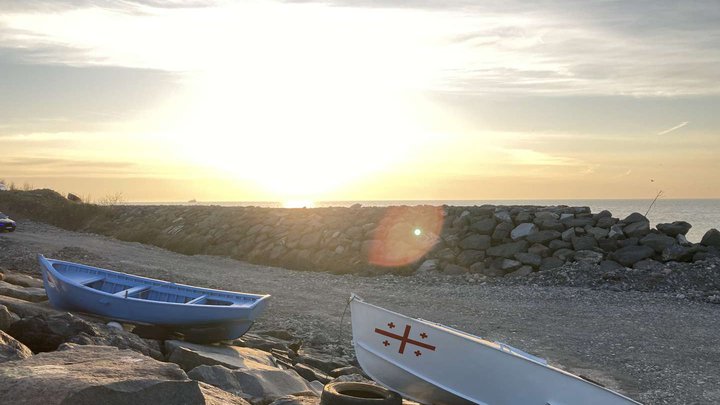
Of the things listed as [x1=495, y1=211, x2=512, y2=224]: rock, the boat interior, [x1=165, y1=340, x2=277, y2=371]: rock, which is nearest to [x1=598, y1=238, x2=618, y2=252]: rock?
[x1=495, y1=211, x2=512, y2=224]: rock

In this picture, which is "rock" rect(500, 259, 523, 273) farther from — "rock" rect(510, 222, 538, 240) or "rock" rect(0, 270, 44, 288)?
"rock" rect(0, 270, 44, 288)

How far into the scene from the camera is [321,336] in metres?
12.7

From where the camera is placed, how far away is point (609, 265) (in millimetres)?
19047

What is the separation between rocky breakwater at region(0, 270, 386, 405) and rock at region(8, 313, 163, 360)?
0.01 m

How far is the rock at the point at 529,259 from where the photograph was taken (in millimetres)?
19734

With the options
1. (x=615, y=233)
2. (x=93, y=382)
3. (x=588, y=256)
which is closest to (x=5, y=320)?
(x=93, y=382)

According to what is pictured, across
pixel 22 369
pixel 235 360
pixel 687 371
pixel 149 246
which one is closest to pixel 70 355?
pixel 22 369

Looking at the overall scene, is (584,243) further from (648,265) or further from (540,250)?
(648,265)

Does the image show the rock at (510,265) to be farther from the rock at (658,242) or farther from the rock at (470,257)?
the rock at (658,242)

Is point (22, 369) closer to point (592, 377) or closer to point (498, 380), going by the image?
point (498, 380)

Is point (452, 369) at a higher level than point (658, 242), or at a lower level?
lower

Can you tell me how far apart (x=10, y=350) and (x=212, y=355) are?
2.96 m

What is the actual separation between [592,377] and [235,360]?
577 centimetres

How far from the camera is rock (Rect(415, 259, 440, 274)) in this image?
2059cm
